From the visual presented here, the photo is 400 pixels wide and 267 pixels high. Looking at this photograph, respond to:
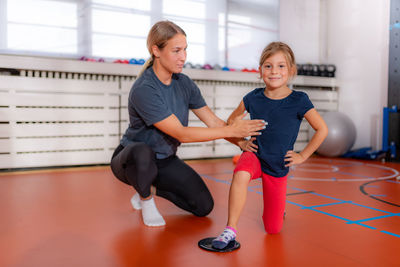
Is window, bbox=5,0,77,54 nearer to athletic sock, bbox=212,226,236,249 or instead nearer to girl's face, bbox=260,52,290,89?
girl's face, bbox=260,52,290,89

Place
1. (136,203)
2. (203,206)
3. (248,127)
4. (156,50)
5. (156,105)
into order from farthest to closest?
1. (136,203)
2. (203,206)
3. (156,50)
4. (156,105)
5. (248,127)

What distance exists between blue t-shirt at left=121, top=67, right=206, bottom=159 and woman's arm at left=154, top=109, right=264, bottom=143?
0.05m

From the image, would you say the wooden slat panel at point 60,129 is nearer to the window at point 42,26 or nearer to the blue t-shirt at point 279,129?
the window at point 42,26

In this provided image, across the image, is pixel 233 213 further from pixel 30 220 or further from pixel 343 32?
pixel 343 32

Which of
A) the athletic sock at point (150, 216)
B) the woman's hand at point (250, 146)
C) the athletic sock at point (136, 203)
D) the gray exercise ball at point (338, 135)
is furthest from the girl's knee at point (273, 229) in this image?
the gray exercise ball at point (338, 135)

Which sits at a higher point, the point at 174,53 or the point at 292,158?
the point at 174,53

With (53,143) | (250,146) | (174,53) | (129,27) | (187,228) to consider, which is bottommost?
(187,228)

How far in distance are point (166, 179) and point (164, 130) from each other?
0.34m

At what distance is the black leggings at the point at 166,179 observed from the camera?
1891 millimetres

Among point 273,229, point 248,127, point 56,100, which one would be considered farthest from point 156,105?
point 56,100

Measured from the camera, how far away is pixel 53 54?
412 centimetres

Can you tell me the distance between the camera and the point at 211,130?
1.76m

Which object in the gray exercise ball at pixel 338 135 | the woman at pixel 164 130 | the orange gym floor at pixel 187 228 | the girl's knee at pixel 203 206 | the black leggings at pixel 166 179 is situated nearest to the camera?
the orange gym floor at pixel 187 228

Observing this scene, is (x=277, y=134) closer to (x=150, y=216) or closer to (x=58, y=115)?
(x=150, y=216)
